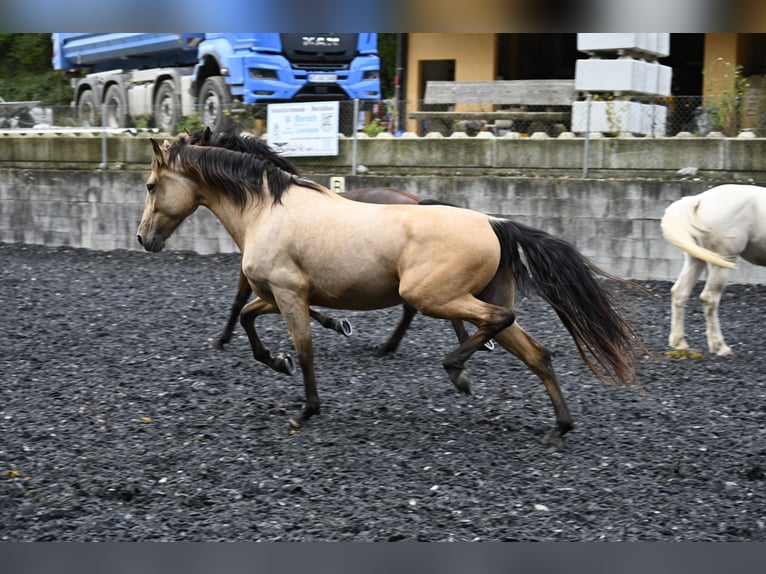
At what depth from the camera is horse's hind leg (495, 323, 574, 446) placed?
5.86m

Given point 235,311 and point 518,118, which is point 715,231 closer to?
point 235,311

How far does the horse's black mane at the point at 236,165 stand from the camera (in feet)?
21.1

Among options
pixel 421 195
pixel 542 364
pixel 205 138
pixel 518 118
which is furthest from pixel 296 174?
pixel 518 118

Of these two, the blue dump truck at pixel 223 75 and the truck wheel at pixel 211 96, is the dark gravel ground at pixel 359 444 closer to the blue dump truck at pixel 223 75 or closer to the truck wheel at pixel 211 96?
the truck wheel at pixel 211 96

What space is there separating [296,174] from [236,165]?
1.26ft

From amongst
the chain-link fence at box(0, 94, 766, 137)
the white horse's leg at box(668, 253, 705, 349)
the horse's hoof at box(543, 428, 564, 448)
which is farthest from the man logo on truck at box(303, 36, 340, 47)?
the horse's hoof at box(543, 428, 564, 448)

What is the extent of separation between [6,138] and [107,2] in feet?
48.4

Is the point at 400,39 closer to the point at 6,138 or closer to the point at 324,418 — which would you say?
the point at 6,138

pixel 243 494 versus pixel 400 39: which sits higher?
pixel 400 39

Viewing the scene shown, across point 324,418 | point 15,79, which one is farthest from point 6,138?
point 15,79

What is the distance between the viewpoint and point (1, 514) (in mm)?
4680

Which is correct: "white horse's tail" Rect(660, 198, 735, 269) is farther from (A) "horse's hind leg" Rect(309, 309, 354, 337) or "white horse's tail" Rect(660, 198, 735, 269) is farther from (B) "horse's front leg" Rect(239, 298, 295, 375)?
(B) "horse's front leg" Rect(239, 298, 295, 375)

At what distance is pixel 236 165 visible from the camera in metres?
6.54

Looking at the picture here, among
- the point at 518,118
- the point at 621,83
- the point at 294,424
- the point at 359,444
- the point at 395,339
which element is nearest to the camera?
the point at 359,444
